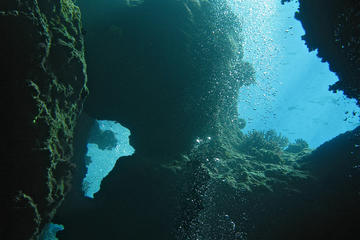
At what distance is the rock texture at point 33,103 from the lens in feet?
17.6

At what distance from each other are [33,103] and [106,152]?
37.6m

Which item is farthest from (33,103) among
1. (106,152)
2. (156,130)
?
(106,152)

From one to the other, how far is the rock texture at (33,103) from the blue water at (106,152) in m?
17.4

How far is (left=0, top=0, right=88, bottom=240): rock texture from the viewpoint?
17.6ft

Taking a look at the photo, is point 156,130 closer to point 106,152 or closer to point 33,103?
point 33,103

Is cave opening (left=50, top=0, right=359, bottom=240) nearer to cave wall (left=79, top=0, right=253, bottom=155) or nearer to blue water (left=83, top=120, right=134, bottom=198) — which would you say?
cave wall (left=79, top=0, right=253, bottom=155)

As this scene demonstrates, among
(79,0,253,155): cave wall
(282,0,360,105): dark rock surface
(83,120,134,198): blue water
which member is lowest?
(83,120,134,198): blue water

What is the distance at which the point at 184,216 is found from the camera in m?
9.89

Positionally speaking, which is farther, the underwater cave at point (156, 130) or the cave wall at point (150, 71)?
the cave wall at point (150, 71)

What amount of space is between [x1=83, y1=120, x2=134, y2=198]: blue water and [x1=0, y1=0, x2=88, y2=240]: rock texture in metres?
17.4

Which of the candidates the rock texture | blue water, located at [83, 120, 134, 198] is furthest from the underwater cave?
blue water, located at [83, 120, 134, 198]

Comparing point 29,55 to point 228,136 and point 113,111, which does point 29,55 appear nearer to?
point 113,111

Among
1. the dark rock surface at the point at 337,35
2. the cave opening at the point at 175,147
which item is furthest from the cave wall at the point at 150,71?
the dark rock surface at the point at 337,35

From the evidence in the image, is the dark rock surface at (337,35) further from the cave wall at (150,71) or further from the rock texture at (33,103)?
the rock texture at (33,103)
